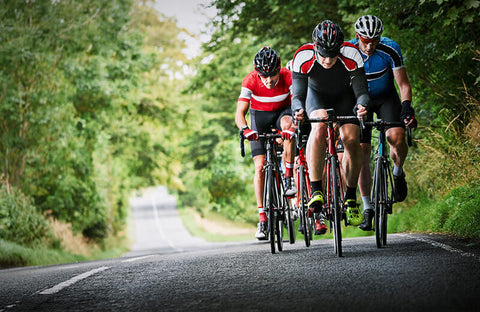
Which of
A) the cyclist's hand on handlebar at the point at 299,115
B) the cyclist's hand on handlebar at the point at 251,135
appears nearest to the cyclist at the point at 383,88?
the cyclist's hand on handlebar at the point at 299,115

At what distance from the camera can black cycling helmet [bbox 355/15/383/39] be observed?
7461 millimetres

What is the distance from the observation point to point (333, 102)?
730 centimetres

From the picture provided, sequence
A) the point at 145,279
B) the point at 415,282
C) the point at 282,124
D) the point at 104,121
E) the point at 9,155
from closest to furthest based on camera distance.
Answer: the point at 415,282, the point at 145,279, the point at 282,124, the point at 9,155, the point at 104,121

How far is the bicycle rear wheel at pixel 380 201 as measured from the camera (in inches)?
291

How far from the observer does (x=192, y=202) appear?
227 ft

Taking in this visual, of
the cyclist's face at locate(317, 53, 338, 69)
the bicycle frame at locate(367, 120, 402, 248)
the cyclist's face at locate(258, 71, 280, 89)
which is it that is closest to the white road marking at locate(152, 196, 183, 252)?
the cyclist's face at locate(258, 71, 280, 89)

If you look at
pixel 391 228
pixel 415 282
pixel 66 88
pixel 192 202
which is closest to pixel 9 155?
pixel 66 88

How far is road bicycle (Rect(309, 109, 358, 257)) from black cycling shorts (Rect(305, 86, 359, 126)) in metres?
0.35

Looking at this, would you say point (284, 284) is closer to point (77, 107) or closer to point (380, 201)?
point (380, 201)

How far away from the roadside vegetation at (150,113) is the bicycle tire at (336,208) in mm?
2091

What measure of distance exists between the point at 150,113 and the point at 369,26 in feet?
92.0

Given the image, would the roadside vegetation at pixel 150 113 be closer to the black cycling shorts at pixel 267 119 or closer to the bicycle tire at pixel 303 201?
the bicycle tire at pixel 303 201

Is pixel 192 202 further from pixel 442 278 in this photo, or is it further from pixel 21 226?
pixel 442 278

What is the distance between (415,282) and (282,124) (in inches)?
162
